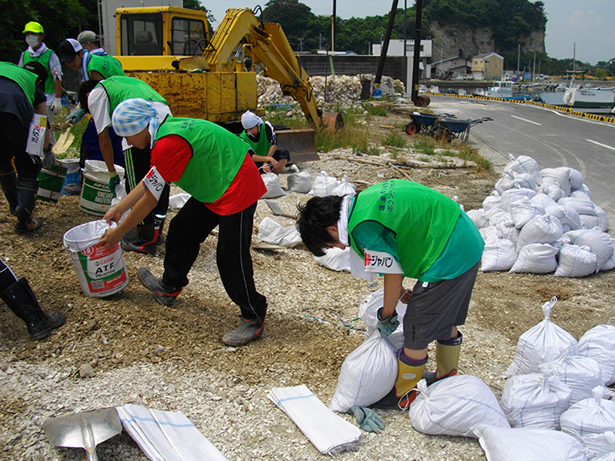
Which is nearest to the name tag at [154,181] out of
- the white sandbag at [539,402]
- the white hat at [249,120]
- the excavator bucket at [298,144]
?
the white sandbag at [539,402]

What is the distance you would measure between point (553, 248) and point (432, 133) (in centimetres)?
826

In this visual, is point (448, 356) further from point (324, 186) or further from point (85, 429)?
point (324, 186)

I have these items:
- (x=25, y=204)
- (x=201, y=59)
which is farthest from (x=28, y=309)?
(x=201, y=59)

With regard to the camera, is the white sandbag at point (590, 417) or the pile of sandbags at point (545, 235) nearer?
the white sandbag at point (590, 417)

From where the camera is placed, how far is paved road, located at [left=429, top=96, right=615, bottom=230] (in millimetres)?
8367

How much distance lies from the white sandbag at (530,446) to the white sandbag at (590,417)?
12cm

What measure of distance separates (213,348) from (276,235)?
2.24m

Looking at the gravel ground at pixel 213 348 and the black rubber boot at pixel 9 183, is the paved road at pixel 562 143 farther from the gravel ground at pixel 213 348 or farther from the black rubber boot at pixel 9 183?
the black rubber boot at pixel 9 183

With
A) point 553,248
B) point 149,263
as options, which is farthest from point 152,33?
point 553,248

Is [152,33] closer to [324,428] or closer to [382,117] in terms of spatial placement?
[324,428]

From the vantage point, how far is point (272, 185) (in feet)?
20.5

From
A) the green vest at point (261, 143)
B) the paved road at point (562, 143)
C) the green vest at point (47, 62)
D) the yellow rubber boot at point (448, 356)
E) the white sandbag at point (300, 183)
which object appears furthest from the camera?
the paved road at point (562, 143)

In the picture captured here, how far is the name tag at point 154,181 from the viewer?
249 cm

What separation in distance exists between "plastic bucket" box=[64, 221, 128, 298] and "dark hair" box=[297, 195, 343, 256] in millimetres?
1420
